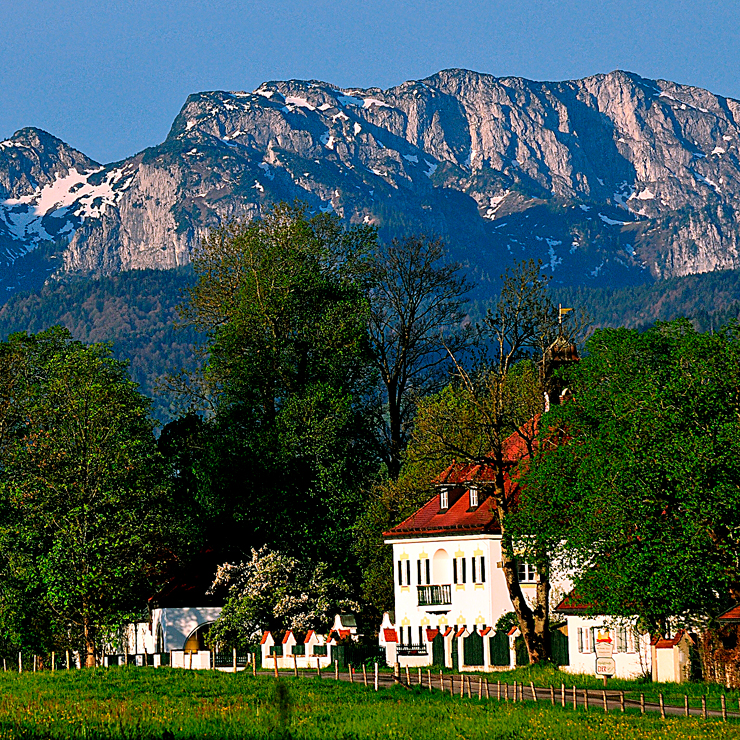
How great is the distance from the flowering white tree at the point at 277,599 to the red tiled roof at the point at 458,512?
198 inches

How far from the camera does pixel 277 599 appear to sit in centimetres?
7550

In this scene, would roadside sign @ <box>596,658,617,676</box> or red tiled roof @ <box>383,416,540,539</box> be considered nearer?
roadside sign @ <box>596,658,617,676</box>

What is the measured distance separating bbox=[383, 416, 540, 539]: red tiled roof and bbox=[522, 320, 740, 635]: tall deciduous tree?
18.3m

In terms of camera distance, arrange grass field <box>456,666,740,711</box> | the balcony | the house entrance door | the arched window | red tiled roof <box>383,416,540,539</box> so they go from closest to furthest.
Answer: grass field <box>456,666,740,711</box>, the house entrance door, the balcony, red tiled roof <box>383,416,540,539</box>, the arched window

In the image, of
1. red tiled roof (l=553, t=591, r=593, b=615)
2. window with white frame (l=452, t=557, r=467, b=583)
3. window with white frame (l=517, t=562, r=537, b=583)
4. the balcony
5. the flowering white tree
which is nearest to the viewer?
red tiled roof (l=553, t=591, r=593, b=615)

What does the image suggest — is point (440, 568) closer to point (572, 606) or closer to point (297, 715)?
point (572, 606)

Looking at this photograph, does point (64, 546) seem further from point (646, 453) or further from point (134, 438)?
point (646, 453)

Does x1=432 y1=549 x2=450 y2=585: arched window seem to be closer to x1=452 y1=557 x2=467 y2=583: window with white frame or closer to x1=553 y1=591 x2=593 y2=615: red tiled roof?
x1=452 y1=557 x2=467 y2=583: window with white frame

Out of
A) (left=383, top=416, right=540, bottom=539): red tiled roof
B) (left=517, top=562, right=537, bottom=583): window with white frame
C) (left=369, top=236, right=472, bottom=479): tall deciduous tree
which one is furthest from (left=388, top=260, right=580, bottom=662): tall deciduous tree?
(left=369, top=236, right=472, bottom=479): tall deciduous tree

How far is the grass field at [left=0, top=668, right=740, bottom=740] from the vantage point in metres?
34.9

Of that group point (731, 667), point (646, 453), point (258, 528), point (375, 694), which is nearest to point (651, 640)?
point (731, 667)

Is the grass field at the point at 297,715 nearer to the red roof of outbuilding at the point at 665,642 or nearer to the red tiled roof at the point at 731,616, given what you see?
the red tiled roof at the point at 731,616

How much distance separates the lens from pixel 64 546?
6725cm

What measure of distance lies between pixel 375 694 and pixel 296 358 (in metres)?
35.4
